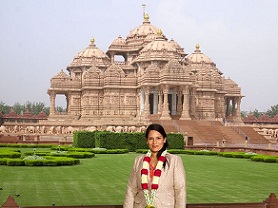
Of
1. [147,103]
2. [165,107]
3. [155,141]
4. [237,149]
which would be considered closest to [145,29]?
[147,103]

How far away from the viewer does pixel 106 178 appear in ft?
50.8

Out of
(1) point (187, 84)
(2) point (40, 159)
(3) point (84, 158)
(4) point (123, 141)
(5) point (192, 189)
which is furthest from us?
(1) point (187, 84)

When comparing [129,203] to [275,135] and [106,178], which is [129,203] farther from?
[275,135]

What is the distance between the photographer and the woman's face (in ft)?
18.0

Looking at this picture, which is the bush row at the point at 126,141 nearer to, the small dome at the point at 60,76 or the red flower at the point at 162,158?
the red flower at the point at 162,158

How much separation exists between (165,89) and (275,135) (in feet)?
42.3

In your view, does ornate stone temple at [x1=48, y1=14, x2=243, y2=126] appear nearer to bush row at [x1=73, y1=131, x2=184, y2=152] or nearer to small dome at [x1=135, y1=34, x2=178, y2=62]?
small dome at [x1=135, y1=34, x2=178, y2=62]

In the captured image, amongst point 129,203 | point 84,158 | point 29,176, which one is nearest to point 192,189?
point 29,176

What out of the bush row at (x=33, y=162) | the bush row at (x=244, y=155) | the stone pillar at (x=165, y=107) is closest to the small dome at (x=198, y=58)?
the stone pillar at (x=165, y=107)

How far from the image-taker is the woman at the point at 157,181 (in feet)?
17.4

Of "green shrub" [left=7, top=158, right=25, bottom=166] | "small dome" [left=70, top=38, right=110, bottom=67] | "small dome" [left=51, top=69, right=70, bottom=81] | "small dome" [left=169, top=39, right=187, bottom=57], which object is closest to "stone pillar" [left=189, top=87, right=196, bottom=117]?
"small dome" [left=169, top=39, right=187, bottom=57]

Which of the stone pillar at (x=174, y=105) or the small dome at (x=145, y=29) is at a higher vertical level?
the small dome at (x=145, y=29)

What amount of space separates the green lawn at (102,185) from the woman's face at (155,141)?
5739 mm

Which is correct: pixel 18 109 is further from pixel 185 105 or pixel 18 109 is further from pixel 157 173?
pixel 157 173
